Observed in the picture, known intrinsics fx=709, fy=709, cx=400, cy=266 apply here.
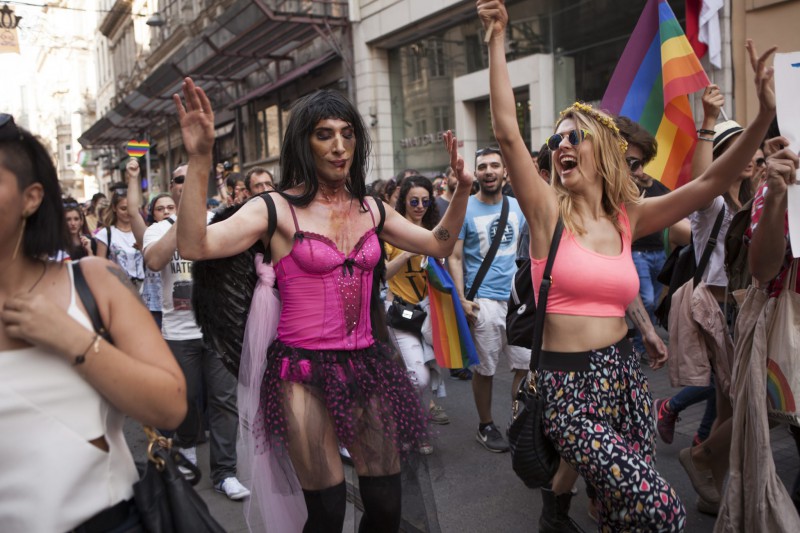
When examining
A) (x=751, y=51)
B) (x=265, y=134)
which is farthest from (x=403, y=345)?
(x=265, y=134)

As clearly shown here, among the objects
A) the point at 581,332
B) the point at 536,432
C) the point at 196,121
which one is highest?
the point at 196,121

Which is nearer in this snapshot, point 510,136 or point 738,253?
point 510,136

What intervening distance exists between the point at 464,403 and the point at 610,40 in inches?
288

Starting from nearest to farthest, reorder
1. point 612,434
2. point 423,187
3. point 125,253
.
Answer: point 612,434
point 423,187
point 125,253

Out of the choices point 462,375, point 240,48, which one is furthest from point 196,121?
point 240,48

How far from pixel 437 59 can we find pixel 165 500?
14.7m

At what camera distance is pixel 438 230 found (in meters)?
3.21

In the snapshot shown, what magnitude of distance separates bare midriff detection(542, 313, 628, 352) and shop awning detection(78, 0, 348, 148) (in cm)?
1409

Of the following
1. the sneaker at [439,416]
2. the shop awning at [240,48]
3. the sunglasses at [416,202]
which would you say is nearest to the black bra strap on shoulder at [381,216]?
the sunglasses at [416,202]

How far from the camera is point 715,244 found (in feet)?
12.7

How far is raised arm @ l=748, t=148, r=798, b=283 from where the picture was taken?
286cm

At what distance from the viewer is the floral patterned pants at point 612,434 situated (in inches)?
98.1

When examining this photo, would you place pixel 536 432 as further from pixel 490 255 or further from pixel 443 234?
pixel 490 255

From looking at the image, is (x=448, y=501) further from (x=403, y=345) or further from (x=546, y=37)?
(x=546, y=37)
